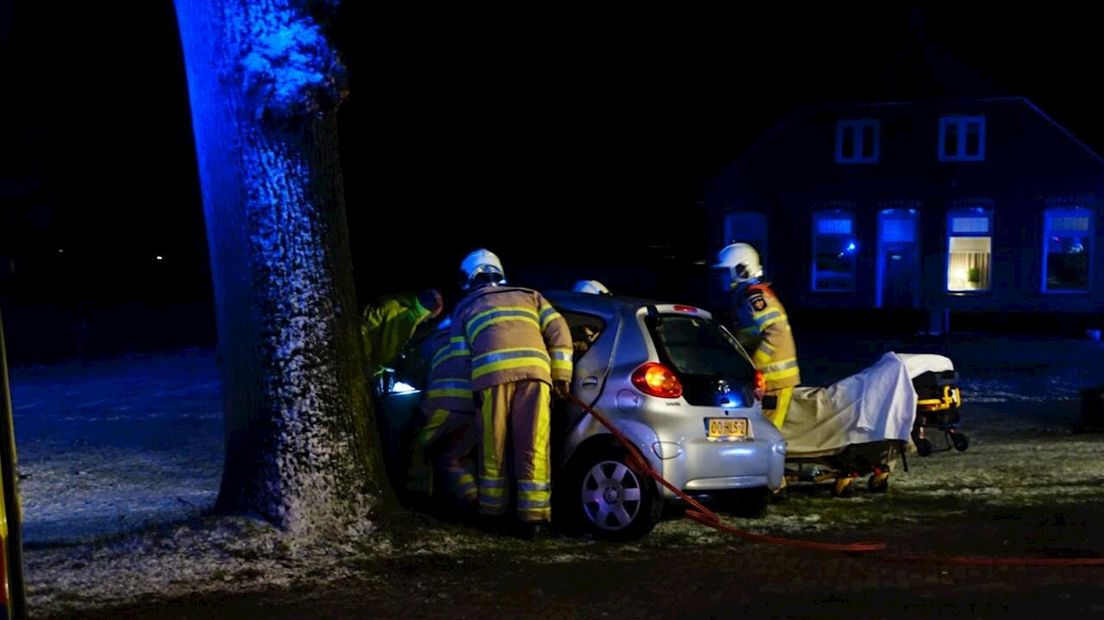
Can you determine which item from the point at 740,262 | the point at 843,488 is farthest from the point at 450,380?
the point at 843,488

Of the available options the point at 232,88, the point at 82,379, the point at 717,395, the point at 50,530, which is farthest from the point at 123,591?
the point at 82,379

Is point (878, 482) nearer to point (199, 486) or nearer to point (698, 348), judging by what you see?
point (698, 348)

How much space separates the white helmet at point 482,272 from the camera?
315 inches

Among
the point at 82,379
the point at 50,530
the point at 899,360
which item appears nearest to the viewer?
the point at 50,530

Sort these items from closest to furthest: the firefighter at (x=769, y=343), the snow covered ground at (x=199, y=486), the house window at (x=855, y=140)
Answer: the snow covered ground at (x=199, y=486), the firefighter at (x=769, y=343), the house window at (x=855, y=140)

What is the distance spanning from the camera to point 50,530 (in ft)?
27.2

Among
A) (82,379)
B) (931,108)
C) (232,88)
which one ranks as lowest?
(82,379)

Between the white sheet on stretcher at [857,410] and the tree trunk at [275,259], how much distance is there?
3.53m

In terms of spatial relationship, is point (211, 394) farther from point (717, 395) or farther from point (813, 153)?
point (813, 153)

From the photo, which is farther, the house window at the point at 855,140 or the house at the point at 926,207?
the house window at the point at 855,140

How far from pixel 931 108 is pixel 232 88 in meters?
28.4

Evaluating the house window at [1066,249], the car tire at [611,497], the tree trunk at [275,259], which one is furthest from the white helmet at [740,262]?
the house window at [1066,249]

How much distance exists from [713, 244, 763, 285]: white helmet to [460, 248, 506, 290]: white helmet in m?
2.05

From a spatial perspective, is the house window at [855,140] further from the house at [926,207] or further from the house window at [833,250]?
the house window at [833,250]
